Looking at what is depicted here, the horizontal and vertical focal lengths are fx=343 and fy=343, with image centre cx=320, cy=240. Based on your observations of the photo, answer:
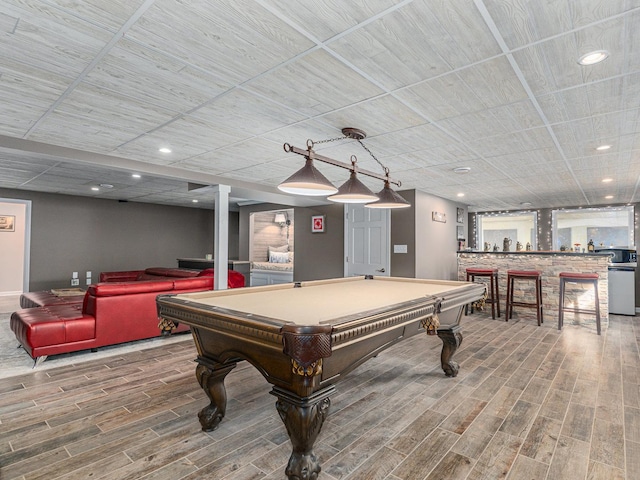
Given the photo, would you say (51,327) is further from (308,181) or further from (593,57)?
(593,57)

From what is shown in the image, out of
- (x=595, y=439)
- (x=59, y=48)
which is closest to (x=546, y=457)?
(x=595, y=439)

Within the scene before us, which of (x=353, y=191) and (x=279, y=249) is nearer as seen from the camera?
(x=353, y=191)

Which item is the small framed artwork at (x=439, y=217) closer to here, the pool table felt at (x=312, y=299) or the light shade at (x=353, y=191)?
the pool table felt at (x=312, y=299)

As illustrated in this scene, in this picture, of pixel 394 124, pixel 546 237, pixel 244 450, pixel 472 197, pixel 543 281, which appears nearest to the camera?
pixel 244 450

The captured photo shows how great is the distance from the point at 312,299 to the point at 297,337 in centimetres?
113

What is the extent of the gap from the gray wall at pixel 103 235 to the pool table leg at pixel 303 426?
7383mm

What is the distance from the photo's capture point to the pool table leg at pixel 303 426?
167 cm

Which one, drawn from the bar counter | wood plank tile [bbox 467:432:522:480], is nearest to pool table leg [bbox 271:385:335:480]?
wood plank tile [bbox 467:432:522:480]

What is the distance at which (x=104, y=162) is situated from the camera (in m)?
3.99

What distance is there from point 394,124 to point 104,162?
331 centimetres

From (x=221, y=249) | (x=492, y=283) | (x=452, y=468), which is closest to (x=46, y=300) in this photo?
(x=221, y=249)

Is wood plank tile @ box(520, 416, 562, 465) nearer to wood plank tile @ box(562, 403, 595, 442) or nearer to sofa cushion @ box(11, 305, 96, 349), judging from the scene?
wood plank tile @ box(562, 403, 595, 442)

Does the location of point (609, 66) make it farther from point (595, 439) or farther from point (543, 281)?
point (543, 281)

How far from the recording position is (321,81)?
2205mm
